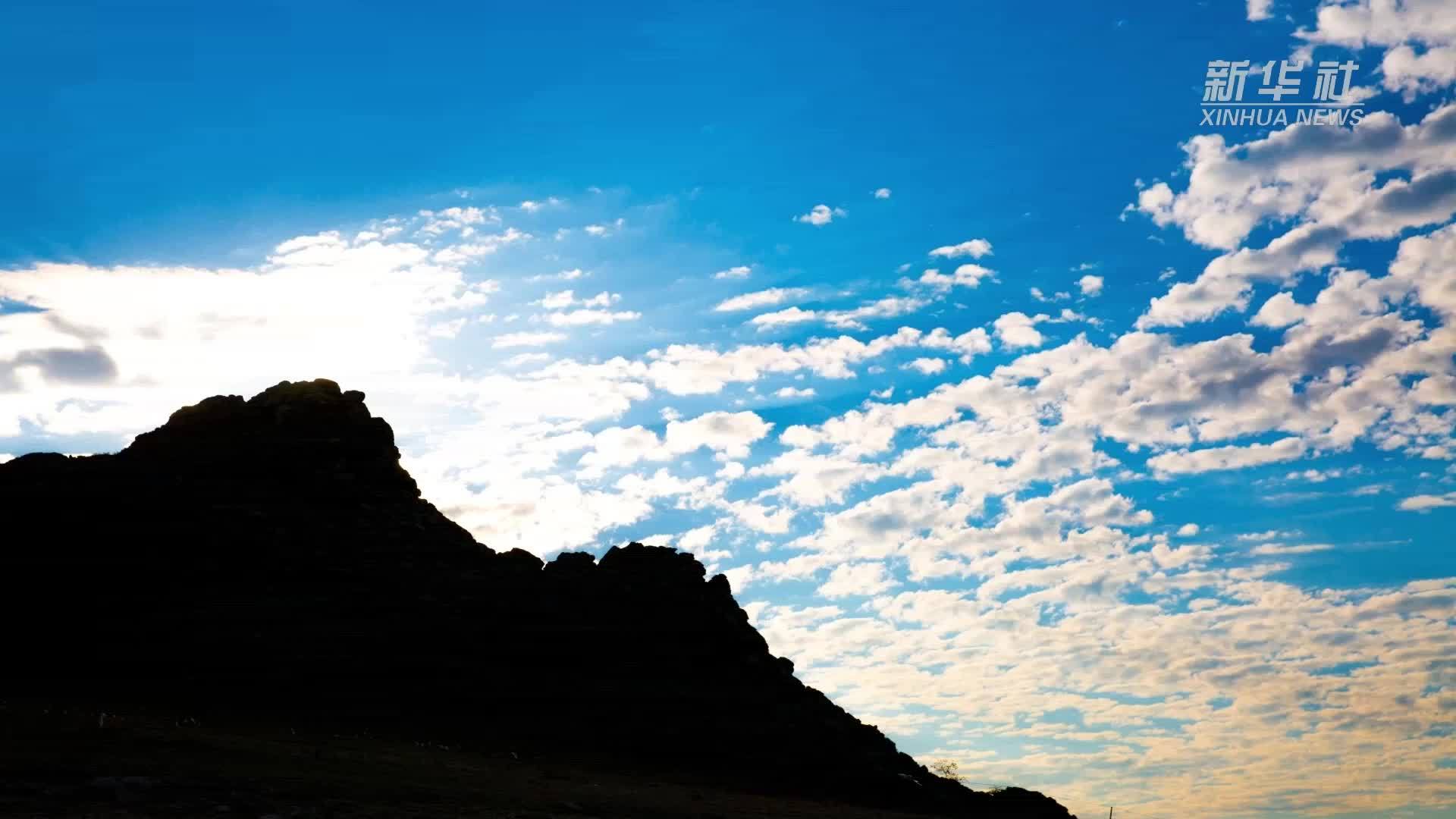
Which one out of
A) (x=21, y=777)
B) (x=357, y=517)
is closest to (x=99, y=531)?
(x=357, y=517)

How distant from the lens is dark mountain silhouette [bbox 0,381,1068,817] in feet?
212

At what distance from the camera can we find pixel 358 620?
70.3 m

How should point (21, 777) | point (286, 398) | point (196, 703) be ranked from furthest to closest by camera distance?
point (286, 398) < point (196, 703) < point (21, 777)

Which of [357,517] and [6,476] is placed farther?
[357,517]

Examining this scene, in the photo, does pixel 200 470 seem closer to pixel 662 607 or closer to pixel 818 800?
pixel 662 607

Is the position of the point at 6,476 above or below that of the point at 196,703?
above

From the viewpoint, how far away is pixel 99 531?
7025 centimetres

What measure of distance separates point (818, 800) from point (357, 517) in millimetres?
35535

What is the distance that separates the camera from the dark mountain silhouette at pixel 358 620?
64.5 metres

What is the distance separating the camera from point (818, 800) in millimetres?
69188

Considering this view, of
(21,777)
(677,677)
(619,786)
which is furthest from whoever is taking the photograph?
(677,677)

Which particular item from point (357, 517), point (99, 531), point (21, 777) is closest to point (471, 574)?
point (357, 517)

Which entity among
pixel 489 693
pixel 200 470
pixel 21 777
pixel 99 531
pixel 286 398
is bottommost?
Result: pixel 21 777

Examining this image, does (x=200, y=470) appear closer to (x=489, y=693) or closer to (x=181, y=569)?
(x=181, y=569)
